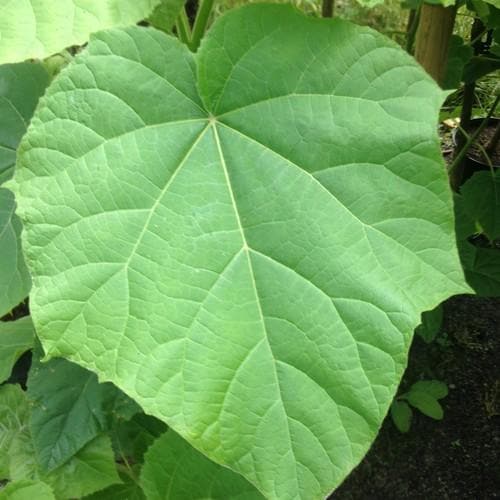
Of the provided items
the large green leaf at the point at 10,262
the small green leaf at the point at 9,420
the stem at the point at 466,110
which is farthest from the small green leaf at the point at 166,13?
the stem at the point at 466,110

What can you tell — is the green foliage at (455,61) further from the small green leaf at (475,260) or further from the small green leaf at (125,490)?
the small green leaf at (125,490)

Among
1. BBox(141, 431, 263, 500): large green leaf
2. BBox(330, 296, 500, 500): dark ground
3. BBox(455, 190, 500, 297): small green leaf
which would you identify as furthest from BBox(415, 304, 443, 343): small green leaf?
BBox(141, 431, 263, 500): large green leaf

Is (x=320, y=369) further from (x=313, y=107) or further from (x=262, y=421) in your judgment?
(x=313, y=107)

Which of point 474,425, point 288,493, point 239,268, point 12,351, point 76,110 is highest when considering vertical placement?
point 76,110

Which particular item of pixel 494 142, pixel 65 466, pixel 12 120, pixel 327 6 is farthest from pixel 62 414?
pixel 494 142

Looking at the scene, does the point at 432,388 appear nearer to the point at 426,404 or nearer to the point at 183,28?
the point at 426,404

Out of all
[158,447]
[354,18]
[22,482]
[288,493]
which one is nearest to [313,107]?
[288,493]

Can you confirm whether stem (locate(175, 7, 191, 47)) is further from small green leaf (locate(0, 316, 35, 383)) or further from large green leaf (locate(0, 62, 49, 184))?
small green leaf (locate(0, 316, 35, 383))

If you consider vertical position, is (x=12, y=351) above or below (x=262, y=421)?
below
